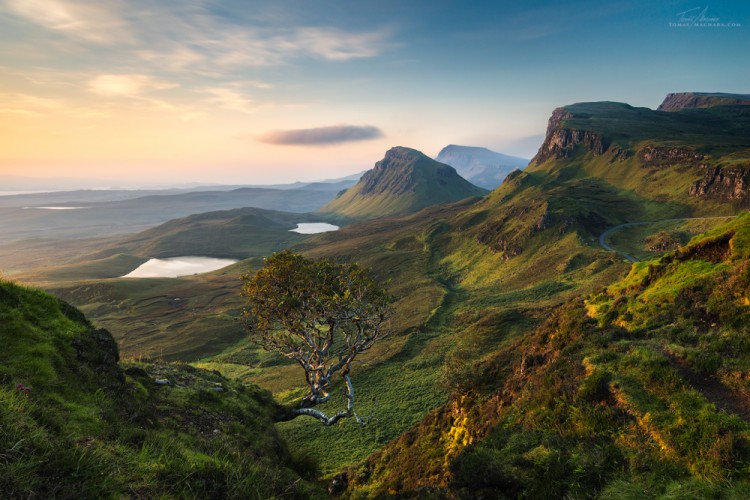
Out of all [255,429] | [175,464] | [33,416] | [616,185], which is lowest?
[255,429]

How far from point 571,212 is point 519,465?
134 m

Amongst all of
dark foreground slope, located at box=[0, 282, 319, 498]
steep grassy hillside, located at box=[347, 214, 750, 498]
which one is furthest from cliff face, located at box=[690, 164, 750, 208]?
dark foreground slope, located at box=[0, 282, 319, 498]

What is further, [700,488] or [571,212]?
[571,212]

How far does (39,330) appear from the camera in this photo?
1584 cm

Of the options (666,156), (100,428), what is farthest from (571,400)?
(666,156)

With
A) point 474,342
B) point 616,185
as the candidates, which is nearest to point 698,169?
point 616,185

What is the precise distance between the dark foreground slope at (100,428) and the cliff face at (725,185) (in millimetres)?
153356

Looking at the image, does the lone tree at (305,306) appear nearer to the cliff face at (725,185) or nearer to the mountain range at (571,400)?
the mountain range at (571,400)

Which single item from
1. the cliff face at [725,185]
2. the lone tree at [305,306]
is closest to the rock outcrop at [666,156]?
the cliff face at [725,185]

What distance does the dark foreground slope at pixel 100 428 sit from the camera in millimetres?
7648

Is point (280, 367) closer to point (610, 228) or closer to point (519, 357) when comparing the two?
point (519, 357)

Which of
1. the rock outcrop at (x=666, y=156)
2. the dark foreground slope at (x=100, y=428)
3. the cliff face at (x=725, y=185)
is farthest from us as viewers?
the rock outcrop at (x=666, y=156)

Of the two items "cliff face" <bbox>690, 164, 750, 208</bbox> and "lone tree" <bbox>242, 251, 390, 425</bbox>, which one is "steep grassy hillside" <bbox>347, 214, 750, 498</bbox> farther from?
"cliff face" <bbox>690, 164, 750, 208</bbox>

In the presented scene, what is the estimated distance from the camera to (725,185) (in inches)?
4633
